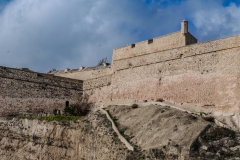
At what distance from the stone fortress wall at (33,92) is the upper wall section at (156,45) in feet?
16.9

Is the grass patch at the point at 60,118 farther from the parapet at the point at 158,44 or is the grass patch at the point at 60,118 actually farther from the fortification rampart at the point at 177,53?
the parapet at the point at 158,44

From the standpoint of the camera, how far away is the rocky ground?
21766mm

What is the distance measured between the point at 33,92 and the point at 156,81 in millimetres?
10796

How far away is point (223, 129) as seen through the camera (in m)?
22.9

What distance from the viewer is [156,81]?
31.4 meters

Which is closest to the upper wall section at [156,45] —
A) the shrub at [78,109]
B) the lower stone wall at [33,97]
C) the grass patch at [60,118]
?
the shrub at [78,109]

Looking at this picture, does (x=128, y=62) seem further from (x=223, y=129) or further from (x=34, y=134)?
(x=223, y=129)

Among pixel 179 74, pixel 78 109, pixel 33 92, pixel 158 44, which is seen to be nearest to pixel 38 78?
pixel 33 92

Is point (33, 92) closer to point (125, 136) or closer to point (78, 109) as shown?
point (78, 109)

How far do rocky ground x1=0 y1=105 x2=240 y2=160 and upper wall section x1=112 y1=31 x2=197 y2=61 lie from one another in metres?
5.63

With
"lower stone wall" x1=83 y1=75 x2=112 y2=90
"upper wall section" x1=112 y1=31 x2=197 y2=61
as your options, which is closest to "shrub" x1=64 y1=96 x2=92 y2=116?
"lower stone wall" x1=83 y1=75 x2=112 y2=90

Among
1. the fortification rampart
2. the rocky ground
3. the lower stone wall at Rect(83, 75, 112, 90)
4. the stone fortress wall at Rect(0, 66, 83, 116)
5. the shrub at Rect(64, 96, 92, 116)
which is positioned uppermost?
the fortification rampart

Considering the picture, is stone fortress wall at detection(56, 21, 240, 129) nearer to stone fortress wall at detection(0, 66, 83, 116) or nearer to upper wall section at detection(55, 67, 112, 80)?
upper wall section at detection(55, 67, 112, 80)

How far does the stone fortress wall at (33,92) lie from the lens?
3362 centimetres
